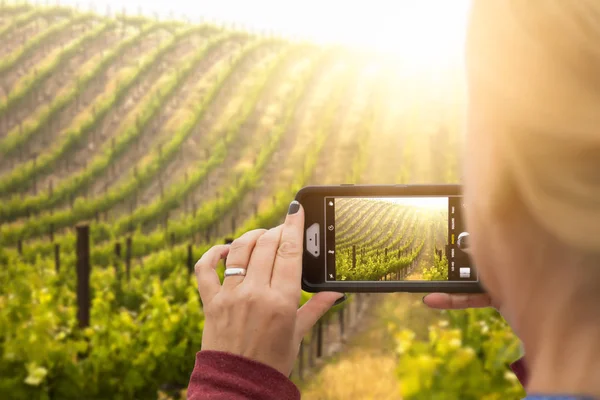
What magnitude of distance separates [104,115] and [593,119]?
11.5 meters

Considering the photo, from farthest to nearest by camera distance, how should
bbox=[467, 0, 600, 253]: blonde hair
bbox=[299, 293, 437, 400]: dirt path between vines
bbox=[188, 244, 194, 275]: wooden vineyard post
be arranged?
bbox=[188, 244, 194, 275]: wooden vineyard post → bbox=[299, 293, 437, 400]: dirt path between vines → bbox=[467, 0, 600, 253]: blonde hair

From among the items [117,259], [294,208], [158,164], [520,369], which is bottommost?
[117,259]

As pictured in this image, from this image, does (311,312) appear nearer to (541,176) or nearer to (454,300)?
(454,300)

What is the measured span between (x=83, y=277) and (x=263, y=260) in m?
3.51

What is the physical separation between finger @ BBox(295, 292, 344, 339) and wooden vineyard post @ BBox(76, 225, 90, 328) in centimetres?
333

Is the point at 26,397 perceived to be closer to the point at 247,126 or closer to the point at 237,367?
the point at 237,367

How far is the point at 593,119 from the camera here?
351 mm

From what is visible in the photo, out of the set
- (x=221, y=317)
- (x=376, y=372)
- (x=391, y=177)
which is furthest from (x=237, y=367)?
(x=391, y=177)

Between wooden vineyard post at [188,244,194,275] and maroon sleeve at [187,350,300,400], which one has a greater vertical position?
maroon sleeve at [187,350,300,400]

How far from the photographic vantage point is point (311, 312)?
74cm

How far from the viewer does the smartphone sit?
0.84 meters

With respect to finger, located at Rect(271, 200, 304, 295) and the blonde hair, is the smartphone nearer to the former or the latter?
finger, located at Rect(271, 200, 304, 295)

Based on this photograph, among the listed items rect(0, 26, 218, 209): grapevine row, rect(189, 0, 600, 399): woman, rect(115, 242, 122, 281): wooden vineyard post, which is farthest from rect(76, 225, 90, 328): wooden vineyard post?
rect(0, 26, 218, 209): grapevine row

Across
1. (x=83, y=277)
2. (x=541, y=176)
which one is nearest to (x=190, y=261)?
(x=83, y=277)
